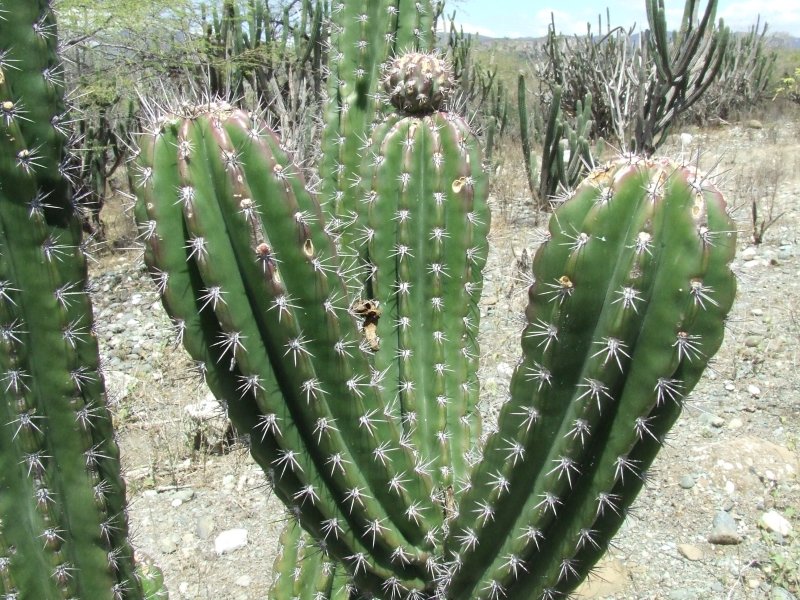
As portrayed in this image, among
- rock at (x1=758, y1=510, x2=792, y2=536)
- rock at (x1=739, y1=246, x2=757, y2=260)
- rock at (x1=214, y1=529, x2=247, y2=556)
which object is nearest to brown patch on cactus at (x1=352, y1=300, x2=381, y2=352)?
rock at (x1=214, y1=529, x2=247, y2=556)

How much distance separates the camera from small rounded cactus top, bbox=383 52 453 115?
2357 mm

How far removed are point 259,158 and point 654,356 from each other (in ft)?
3.13

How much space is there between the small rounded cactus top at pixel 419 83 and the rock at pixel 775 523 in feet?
8.08

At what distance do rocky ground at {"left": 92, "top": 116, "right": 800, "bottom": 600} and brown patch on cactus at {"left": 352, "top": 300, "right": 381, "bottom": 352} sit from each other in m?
0.70

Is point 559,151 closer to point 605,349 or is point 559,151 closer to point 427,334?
point 427,334

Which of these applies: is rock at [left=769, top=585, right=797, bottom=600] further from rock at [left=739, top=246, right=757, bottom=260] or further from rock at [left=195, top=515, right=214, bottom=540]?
rock at [left=739, top=246, right=757, bottom=260]

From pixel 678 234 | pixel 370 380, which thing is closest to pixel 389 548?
pixel 370 380

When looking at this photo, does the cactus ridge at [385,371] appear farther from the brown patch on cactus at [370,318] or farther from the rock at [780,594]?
the rock at [780,594]

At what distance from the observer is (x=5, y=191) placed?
1.42m

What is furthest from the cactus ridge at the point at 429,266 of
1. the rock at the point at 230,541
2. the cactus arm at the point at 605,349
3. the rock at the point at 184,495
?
Answer: the rock at the point at 184,495

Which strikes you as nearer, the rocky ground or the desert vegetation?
the desert vegetation

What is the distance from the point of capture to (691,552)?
3.10 meters

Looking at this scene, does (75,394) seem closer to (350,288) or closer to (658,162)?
(350,288)

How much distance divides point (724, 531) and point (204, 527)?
2.52m
